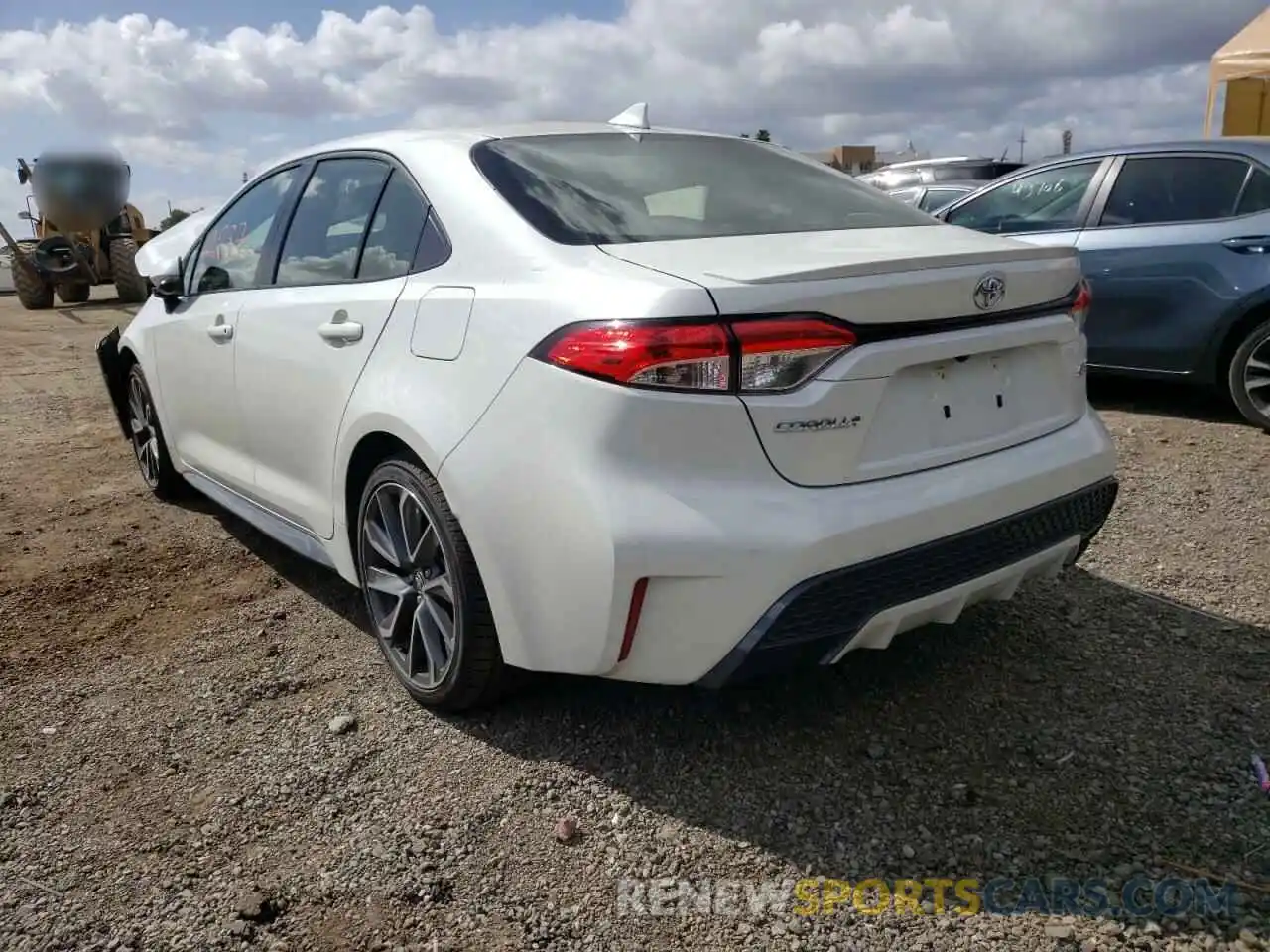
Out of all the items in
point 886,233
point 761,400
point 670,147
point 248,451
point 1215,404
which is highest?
point 670,147

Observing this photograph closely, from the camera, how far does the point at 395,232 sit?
296 centimetres

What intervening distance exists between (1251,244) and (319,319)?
463cm

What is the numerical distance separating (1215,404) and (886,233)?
4374 millimetres

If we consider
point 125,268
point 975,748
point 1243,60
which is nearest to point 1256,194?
point 975,748

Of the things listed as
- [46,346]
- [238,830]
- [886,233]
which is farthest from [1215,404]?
[46,346]

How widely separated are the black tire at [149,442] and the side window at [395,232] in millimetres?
2071

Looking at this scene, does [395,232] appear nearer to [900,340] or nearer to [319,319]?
[319,319]

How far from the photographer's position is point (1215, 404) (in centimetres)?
611

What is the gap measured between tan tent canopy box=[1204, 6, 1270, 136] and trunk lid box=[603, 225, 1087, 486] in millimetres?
13033

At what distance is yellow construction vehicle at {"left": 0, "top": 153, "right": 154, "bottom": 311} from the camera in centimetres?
1672

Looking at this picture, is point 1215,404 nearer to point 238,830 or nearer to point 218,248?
point 218,248

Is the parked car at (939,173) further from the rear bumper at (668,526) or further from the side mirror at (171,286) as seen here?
the rear bumper at (668,526)

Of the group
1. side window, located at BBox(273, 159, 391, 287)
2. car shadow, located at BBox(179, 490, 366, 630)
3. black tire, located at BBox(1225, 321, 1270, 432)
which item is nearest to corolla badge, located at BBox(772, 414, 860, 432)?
side window, located at BBox(273, 159, 391, 287)

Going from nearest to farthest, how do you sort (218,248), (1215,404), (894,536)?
(894,536)
(218,248)
(1215,404)
